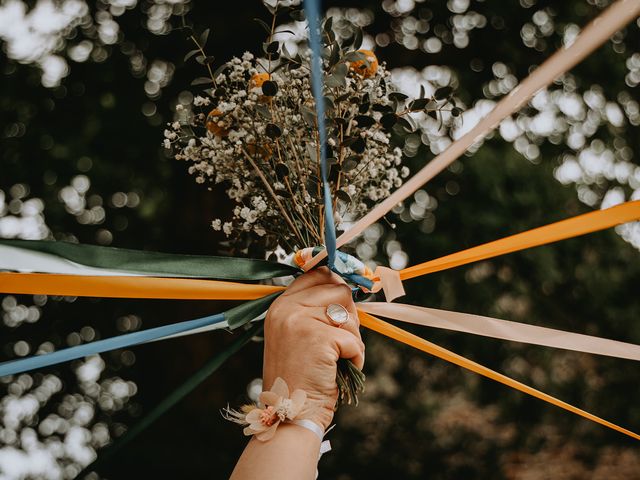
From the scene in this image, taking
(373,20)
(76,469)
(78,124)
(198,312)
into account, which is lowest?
(76,469)

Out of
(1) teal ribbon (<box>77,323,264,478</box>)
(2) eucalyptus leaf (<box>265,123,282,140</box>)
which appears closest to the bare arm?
(1) teal ribbon (<box>77,323,264,478</box>)

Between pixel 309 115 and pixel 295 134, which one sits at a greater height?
pixel 309 115

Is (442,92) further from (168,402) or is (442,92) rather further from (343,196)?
(168,402)

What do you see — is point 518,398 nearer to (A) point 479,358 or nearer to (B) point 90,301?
(A) point 479,358

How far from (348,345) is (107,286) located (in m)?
0.79

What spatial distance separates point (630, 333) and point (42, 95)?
4.88 meters

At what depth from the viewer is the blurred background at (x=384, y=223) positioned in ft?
16.3

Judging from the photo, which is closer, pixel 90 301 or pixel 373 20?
pixel 373 20

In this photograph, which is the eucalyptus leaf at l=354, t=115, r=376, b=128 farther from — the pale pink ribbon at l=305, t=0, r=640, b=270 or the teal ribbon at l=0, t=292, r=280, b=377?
the teal ribbon at l=0, t=292, r=280, b=377

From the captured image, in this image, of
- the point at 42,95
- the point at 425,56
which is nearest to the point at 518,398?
the point at 425,56

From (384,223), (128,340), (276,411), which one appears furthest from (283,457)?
(384,223)

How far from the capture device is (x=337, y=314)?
1969mm

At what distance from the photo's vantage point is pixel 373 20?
5.31 m

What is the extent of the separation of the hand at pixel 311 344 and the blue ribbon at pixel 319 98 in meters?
0.13
